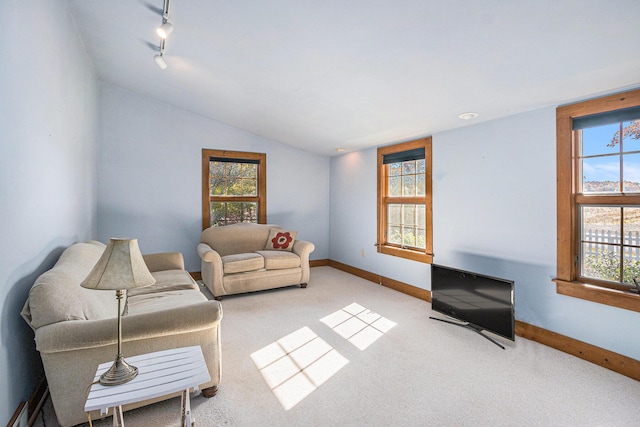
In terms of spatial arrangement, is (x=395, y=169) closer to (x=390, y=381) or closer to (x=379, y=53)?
(x=379, y=53)

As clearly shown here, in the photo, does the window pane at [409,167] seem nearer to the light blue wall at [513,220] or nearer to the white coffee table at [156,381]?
the light blue wall at [513,220]

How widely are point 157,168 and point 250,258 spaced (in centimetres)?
212

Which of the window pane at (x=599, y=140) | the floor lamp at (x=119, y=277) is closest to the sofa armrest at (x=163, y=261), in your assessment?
the floor lamp at (x=119, y=277)

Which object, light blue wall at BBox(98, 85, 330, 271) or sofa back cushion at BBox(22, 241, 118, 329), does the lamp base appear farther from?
light blue wall at BBox(98, 85, 330, 271)

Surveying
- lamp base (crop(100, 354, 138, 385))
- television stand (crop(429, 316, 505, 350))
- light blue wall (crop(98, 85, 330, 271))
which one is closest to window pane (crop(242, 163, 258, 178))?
light blue wall (crop(98, 85, 330, 271))

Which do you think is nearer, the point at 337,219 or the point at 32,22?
the point at 32,22

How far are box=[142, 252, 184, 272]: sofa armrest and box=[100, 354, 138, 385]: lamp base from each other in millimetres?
2338

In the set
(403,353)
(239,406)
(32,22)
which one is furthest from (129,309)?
(403,353)

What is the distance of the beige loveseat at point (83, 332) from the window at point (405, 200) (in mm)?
3058

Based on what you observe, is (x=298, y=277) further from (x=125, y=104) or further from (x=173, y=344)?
(x=125, y=104)

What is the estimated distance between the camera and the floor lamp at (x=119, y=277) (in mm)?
1444

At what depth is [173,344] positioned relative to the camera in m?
1.87

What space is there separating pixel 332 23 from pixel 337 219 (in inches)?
160

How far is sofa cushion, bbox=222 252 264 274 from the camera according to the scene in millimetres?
4145
